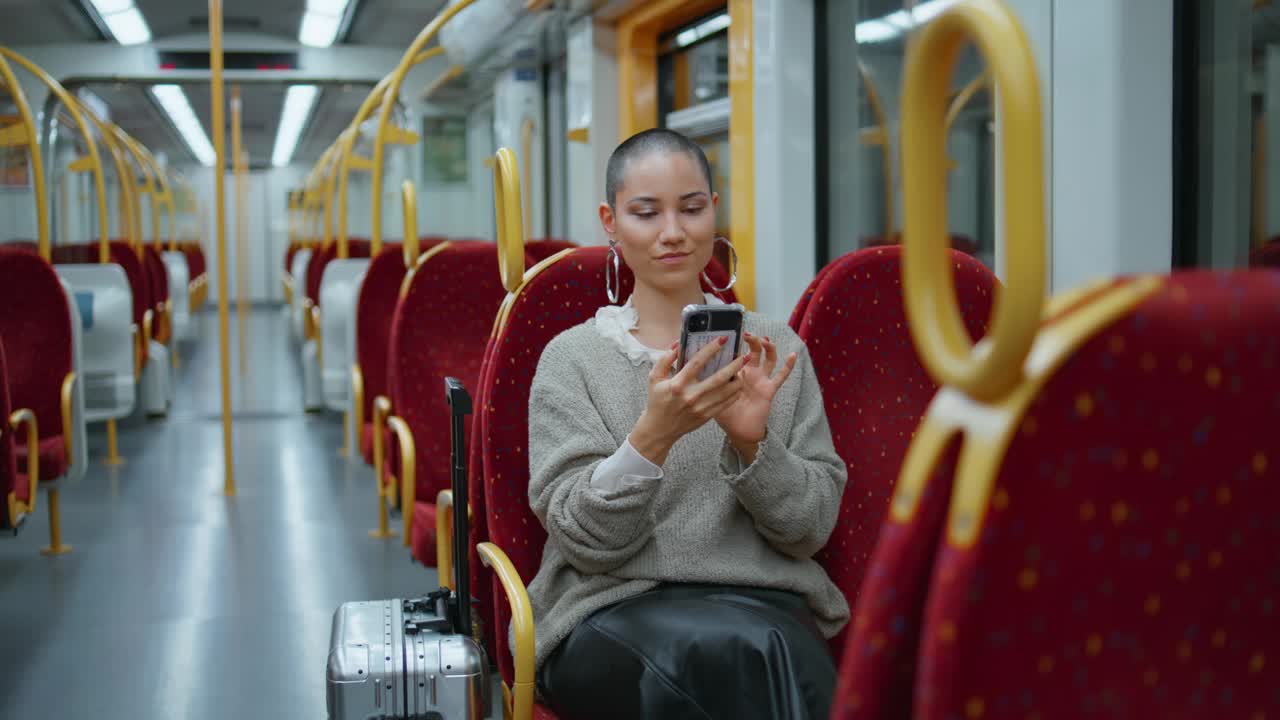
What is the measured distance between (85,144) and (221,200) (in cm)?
138

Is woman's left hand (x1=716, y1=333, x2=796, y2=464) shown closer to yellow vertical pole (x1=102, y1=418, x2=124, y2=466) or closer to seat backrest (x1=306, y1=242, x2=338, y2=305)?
yellow vertical pole (x1=102, y1=418, x2=124, y2=466)

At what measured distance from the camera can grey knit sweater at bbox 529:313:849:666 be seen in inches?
66.4

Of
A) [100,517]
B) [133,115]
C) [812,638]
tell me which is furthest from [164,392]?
[812,638]

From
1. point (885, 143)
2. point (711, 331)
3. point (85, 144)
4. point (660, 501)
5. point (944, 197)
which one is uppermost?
point (85, 144)

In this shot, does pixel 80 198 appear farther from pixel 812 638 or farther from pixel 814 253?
pixel 812 638

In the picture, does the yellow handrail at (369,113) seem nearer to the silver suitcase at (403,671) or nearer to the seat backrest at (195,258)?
the silver suitcase at (403,671)

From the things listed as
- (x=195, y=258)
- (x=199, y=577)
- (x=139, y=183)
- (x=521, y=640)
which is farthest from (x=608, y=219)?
(x=195, y=258)

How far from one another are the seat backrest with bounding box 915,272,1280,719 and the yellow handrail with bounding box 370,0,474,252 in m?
4.59

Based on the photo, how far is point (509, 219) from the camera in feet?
6.82

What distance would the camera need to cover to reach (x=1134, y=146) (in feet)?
6.84

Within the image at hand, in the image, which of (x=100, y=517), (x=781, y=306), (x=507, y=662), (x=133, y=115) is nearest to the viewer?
(x=507, y=662)

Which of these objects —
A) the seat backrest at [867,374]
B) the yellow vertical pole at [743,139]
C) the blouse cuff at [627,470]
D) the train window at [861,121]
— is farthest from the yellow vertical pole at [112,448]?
the blouse cuff at [627,470]

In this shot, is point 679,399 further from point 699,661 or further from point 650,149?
point 650,149

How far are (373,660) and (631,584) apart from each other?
0.38 m
